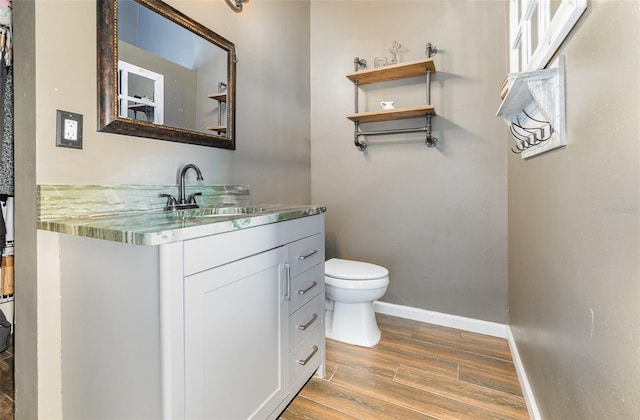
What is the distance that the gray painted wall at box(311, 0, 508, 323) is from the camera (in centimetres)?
210

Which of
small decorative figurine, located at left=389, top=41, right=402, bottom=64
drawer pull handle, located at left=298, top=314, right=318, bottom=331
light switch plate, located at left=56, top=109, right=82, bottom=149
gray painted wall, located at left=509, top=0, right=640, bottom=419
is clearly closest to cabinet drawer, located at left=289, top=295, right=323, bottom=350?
drawer pull handle, located at left=298, top=314, right=318, bottom=331

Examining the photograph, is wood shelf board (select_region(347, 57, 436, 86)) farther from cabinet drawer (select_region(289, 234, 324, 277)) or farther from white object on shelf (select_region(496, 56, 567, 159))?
cabinet drawer (select_region(289, 234, 324, 277))

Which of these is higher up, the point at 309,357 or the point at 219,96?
the point at 219,96

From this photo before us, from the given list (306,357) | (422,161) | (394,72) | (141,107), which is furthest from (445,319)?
(141,107)

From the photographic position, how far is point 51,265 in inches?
41.7

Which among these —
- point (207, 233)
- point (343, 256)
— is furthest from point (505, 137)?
point (207, 233)

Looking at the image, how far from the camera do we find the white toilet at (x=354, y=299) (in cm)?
192

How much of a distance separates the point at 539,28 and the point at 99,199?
5.95 ft

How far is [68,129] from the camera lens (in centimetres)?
112

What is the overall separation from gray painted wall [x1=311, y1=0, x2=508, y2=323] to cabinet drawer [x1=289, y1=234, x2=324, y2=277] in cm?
100

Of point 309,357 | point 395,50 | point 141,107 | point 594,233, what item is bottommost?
point 309,357

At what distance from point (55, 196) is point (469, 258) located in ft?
7.31

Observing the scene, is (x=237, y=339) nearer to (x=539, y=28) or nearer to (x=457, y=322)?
(x=539, y=28)

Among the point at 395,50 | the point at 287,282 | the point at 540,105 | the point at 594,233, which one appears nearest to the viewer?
the point at 594,233
